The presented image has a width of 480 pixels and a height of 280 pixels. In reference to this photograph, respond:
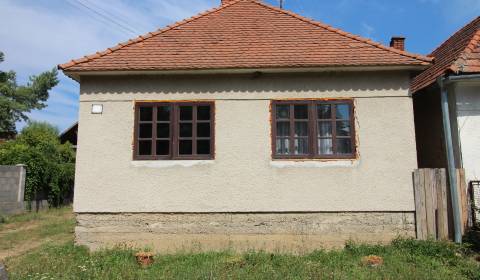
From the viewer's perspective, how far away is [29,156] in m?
14.3

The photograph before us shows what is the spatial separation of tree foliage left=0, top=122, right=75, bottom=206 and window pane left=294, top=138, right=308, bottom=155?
11.1 metres

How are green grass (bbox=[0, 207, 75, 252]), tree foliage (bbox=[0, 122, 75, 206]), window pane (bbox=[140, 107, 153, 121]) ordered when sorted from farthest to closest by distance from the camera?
tree foliage (bbox=[0, 122, 75, 206]) < green grass (bbox=[0, 207, 75, 252]) < window pane (bbox=[140, 107, 153, 121])

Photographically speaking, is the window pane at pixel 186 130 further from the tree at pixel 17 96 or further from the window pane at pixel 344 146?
the tree at pixel 17 96

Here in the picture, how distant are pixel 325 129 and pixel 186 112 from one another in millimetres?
3134

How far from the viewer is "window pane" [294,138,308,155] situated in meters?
7.98

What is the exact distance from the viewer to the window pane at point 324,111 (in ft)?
26.5

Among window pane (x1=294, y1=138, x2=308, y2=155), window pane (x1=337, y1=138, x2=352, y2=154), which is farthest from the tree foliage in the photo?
window pane (x1=337, y1=138, x2=352, y2=154)

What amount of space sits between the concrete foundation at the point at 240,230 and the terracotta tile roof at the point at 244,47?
3.25 metres

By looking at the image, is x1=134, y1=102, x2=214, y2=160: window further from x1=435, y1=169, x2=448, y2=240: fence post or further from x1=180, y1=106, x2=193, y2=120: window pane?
x1=435, y1=169, x2=448, y2=240: fence post

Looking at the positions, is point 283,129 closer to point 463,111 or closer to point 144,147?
point 144,147

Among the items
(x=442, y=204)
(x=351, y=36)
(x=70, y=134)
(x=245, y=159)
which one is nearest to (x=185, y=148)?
(x=245, y=159)

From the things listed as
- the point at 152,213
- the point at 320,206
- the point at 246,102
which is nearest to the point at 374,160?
the point at 320,206

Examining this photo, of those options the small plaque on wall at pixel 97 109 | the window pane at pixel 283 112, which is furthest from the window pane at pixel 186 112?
the window pane at pixel 283 112

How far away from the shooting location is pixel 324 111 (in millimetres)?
8086
